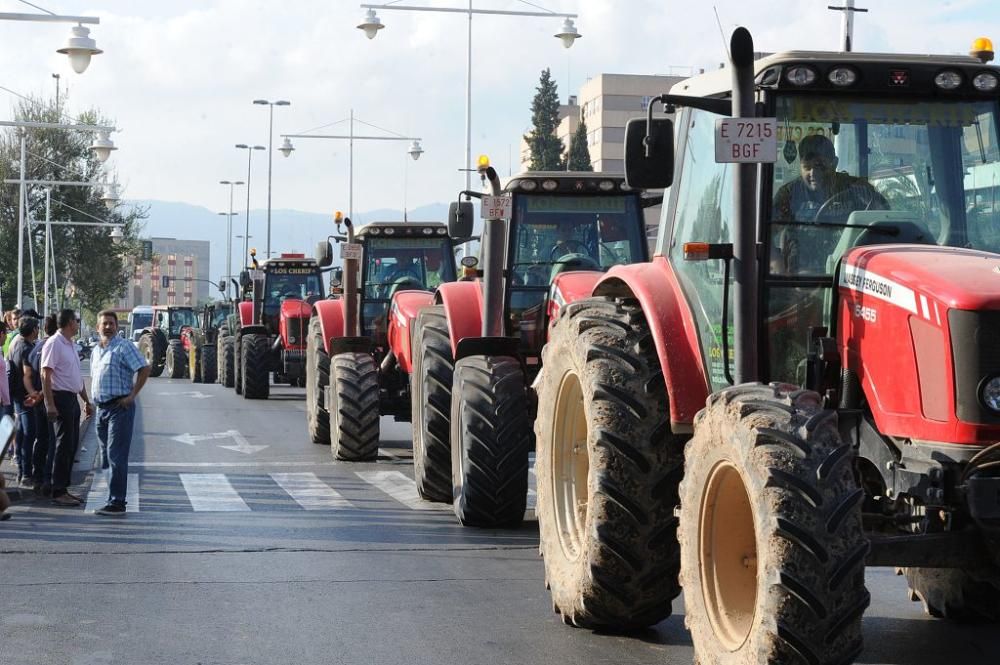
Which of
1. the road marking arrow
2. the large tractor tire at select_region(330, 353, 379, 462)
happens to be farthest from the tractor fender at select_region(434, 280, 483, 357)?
the road marking arrow

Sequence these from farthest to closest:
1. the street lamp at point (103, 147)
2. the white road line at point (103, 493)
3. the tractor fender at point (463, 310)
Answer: the street lamp at point (103, 147) → the white road line at point (103, 493) → the tractor fender at point (463, 310)

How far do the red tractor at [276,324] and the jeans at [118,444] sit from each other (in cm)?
1555

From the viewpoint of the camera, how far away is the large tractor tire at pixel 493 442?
37.0 ft

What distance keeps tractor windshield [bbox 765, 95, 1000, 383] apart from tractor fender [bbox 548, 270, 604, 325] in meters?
4.72

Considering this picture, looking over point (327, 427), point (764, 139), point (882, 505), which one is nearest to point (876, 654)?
point (882, 505)

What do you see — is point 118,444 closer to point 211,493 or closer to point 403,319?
point 211,493

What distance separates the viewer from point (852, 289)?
257 inches

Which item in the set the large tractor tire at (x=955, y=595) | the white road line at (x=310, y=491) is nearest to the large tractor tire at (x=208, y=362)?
the white road line at (x=310, y=491)

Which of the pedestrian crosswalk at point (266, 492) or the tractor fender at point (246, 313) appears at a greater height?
the tractor fender at point (246, 313)

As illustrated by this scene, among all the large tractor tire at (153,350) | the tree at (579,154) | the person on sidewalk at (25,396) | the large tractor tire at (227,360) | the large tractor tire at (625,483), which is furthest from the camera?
the tree at (579,154)

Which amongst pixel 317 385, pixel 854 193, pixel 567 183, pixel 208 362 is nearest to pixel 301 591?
pixel 854 193

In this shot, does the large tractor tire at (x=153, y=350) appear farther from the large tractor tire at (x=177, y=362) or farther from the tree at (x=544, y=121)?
the tree at (x=544, y=121)

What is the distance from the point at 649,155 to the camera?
6828 mm

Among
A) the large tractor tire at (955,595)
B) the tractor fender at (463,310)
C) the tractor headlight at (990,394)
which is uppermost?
the tractor fender at (463,310)
